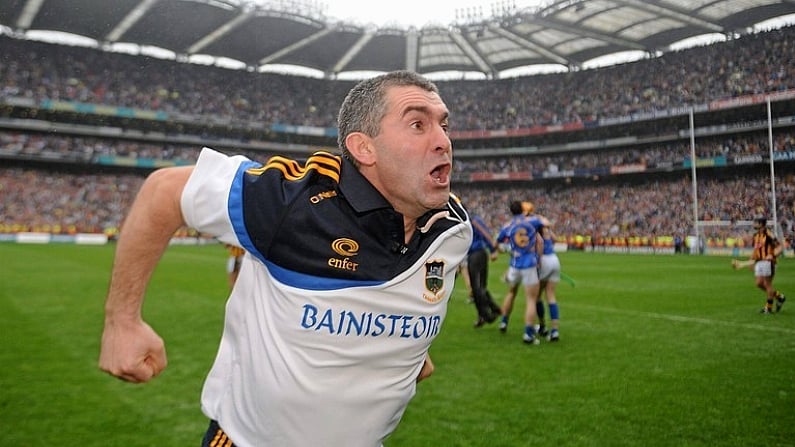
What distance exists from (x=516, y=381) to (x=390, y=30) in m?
44.7

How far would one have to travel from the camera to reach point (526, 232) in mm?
8445

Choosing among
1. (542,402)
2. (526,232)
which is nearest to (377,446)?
(542,402)

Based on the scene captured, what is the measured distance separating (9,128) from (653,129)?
53.9 m

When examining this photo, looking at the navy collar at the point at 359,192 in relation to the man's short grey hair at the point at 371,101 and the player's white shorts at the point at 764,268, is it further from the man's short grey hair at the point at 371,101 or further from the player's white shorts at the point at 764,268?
the player's white shorts at the point at 764,268

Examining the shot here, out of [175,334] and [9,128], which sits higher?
[9,128]

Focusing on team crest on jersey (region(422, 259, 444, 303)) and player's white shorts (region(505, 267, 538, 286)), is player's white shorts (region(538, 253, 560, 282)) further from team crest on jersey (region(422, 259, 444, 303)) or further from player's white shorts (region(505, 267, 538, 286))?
team crest on jersey (region(422, 259, 444, 303))

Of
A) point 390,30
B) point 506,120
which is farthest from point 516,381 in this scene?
point 506,120

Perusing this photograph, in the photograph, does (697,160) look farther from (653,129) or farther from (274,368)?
(274,368)

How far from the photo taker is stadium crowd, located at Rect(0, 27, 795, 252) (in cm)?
3947

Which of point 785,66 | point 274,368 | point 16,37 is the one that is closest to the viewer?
Result: point 274,368

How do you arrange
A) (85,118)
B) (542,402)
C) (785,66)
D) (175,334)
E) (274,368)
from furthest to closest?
(85,118) → (785,66) → (175,334) → (542,402) → (274,368)

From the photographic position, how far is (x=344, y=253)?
1.54 meters

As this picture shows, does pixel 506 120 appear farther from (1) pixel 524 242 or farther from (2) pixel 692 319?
(1) pixel 524 242

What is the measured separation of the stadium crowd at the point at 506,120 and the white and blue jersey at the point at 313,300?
3754 centimetres
